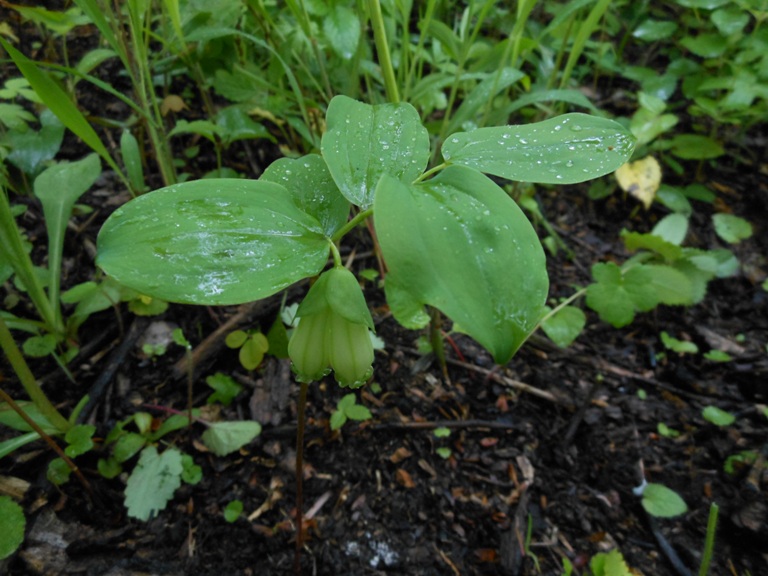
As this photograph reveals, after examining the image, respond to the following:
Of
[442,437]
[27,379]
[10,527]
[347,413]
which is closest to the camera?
[10,527]

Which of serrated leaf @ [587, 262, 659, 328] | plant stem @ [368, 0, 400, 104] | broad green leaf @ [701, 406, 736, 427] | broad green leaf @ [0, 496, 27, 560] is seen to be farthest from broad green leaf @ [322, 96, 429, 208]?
broad green leaf @ [701, 406, 736, 427]

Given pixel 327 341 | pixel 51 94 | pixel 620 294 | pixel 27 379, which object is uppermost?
pixel 51 94

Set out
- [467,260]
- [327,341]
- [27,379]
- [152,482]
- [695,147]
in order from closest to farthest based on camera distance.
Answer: [467,260], [327,341], [27,379], [152,482], [695,147]

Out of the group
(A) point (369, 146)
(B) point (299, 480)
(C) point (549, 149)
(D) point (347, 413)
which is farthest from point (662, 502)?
(A) point (369, 146)

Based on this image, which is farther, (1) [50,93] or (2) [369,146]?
(1) [50,93]

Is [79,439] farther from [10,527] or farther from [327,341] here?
[327,341]

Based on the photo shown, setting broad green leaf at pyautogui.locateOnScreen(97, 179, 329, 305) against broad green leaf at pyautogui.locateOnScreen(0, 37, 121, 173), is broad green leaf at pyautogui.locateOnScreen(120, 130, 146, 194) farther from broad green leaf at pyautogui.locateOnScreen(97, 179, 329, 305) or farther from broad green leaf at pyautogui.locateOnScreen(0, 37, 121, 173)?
broad green leaf at pyautogui.locateOnScreen(97, 179, 329, 305)

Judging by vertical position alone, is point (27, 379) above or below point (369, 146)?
below
